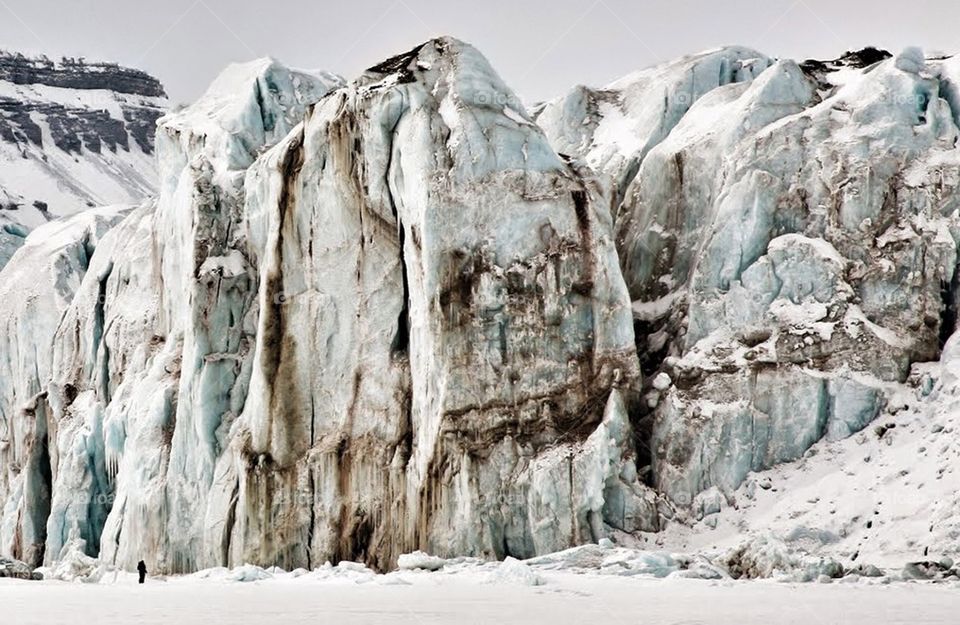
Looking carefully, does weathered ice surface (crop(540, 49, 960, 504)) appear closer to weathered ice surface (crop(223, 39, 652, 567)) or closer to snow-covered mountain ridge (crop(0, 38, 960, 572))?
snow-covered mountain ridge (crop(0, 38, 960, 572))

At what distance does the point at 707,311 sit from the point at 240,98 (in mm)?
24606

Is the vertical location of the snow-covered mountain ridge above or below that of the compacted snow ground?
above

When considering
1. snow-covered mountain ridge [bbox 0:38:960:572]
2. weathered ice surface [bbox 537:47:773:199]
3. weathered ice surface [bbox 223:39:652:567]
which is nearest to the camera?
snow-covered mountain ridge [bbox 0:38:960:572]

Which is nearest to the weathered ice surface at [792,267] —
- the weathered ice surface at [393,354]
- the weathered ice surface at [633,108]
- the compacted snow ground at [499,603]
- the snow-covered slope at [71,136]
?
the weathered ice surface at [393,354]

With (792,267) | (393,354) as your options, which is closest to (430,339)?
(393,354)

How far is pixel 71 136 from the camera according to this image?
149m

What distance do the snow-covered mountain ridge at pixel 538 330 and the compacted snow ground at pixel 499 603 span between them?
5.47m

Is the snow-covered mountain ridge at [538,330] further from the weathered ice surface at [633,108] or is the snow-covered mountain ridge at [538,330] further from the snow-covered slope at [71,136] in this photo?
the snow-covered slope at [71,136]

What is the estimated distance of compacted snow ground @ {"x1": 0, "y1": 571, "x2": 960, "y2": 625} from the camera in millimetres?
17359

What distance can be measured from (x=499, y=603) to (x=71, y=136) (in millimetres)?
145164

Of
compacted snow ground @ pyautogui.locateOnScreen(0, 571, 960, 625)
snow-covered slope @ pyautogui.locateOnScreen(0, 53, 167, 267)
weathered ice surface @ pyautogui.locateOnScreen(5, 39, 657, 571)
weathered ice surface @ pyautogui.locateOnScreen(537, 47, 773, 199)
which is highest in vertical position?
snow-covered slope @ pyautogui.locateOnScreen(0, 53, 167, 267)

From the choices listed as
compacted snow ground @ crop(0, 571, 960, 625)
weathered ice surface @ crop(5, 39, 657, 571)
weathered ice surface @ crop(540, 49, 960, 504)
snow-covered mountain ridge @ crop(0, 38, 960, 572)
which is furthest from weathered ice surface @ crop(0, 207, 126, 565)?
weathered ice surface @ crop(540, 49, 960, 504)

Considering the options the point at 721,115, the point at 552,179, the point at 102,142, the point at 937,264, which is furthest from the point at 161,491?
the point at 102,142

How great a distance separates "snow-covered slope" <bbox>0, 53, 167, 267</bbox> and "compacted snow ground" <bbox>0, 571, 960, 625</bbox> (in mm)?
81892
